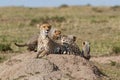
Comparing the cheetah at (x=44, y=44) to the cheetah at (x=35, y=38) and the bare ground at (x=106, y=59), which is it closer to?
the cheetah at (x=35, y=38)

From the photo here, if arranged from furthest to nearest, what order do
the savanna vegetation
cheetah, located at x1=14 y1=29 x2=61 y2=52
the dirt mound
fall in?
the savanna vegetation < cheetah, located at x1=14 y1=29 x2=61 y2=52 < the dirt mound

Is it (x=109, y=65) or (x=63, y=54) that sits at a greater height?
(x=63, y=54)

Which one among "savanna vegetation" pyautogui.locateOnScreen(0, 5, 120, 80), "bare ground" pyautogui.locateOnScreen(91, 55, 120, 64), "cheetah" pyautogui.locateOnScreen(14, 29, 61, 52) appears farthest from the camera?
"savanna vegetation" pyautogui.locateOnScreen(0, 5, 120, 80)

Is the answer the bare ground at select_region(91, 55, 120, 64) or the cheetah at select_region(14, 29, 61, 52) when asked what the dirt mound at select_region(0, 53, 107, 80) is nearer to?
the cheetah at select_region(14, 29, 61, 52)

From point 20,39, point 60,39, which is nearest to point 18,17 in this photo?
point 20,39

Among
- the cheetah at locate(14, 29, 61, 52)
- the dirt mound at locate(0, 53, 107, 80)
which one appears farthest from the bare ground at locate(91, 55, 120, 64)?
the dirt mound at locate(0, 53, 107, 80)

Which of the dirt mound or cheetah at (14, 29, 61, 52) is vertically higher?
cheetah at (14, 29, 61, 52)

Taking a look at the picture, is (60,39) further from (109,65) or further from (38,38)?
(109,65)

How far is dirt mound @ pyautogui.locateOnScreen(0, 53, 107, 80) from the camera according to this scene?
11.1 m

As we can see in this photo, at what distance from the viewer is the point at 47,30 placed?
38.3 feet

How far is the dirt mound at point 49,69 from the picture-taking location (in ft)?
36.3

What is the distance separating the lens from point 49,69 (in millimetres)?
11234

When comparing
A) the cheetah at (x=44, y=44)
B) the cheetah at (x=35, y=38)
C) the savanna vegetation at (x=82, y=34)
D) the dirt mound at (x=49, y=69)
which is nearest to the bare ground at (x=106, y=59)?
the savanna vegetation at (x=82, y=34)

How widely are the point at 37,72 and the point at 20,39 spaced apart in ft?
40.2
